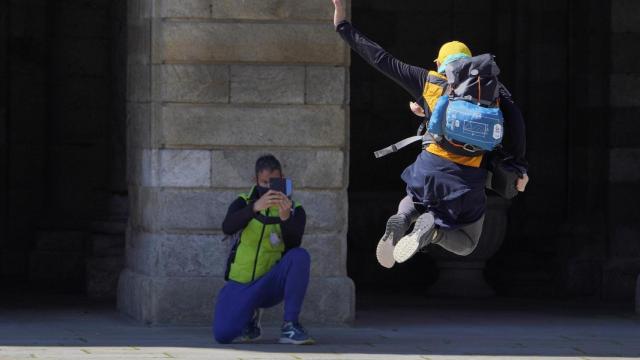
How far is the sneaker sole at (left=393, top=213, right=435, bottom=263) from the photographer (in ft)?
30.2

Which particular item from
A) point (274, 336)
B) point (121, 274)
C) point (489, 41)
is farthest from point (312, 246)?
point (489, 41)

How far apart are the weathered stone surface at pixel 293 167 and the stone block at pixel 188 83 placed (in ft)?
1.54

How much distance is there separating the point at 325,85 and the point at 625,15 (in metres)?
4.58

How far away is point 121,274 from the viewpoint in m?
14.8

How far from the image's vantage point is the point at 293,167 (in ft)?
45.9

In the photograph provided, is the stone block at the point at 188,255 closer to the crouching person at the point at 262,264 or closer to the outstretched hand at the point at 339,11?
the crouching person at the point at 262,264

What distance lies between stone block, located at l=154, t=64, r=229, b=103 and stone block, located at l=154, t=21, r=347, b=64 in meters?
0.07

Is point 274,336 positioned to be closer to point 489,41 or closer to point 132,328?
point 132,328

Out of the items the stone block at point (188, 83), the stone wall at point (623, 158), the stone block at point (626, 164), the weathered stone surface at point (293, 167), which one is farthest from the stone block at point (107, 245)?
the stone block at point (626, 164)

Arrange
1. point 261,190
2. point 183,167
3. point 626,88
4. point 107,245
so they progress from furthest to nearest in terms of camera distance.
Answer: point 626,88, point 107,245, point 183,167, point 261,190

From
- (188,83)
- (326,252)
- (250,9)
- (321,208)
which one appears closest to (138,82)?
(188,83)

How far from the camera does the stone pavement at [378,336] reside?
12258 millimetres

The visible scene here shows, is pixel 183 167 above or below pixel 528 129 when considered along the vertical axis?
below

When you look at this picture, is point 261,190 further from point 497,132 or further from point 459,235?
point 497,132
